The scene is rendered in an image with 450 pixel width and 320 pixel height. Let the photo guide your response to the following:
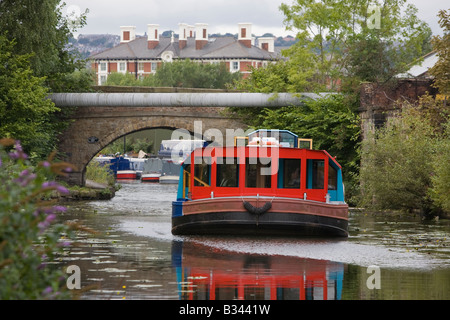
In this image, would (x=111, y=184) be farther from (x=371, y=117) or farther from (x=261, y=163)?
(x=261, y=163)

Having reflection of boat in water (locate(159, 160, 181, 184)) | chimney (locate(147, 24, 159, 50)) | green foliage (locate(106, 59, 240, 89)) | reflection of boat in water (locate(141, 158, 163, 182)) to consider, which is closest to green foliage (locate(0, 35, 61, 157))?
Answer: reflection of boat in water (locate(159, 160, 181, 184))

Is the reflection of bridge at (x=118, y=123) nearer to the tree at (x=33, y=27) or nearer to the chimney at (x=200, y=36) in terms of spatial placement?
the tree at (x=33, y=27)

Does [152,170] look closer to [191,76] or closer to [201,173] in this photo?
[191,76]

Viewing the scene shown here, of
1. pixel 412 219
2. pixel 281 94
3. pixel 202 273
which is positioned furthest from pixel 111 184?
pixel 202 273

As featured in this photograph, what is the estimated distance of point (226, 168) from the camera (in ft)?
72.9

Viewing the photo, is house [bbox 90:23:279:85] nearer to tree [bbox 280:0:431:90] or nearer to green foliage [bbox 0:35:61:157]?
tree [bbox 280:0:431:90]

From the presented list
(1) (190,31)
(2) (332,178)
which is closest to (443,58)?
(2) (332,178)

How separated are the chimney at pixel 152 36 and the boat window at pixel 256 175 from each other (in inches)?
4291

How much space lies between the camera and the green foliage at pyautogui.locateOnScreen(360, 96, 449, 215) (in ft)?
89.9

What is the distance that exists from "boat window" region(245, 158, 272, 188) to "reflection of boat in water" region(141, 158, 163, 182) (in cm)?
4392

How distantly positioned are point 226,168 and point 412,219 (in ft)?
25.9

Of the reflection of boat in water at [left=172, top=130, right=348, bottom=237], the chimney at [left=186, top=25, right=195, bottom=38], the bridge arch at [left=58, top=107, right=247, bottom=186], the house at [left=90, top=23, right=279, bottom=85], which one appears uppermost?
the chimney at [left=186, top=25, right=195, bottom=38]

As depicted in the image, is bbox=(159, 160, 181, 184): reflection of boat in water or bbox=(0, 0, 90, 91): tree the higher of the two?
bbox=(0, 0, 90, 91): tree

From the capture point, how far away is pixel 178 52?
127812 mm
